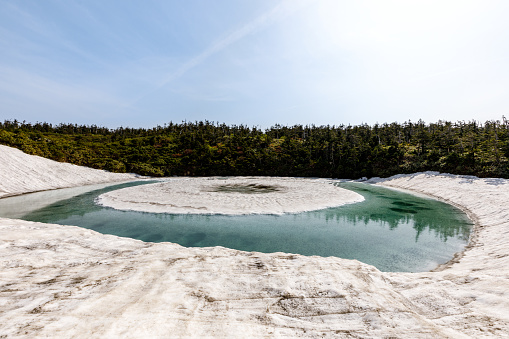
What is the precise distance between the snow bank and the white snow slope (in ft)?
149

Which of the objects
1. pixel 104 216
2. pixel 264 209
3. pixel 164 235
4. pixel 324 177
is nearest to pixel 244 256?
pixel 164 235

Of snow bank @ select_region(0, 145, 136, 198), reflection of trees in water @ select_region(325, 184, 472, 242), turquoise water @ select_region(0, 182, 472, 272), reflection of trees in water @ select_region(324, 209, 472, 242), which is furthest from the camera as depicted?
snow bank @ select_region(0, 145, 136, 198)

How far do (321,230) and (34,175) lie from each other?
202 ft

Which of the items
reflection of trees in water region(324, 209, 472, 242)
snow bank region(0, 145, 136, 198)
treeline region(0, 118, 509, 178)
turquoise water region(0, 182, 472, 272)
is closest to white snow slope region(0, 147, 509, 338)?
turquoise water region(0, 182, 472, 272)

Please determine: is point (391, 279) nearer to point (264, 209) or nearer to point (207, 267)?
point (207, 267)

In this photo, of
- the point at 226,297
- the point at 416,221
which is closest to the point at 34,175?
the point at 226,297

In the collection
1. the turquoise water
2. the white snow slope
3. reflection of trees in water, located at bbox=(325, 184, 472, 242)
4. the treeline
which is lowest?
the turquoise water

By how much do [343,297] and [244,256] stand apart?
5.33 m

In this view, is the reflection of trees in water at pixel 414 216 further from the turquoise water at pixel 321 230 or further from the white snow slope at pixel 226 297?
the white snow slope at pixel 226 297

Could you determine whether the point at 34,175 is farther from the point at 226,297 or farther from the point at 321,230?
the point at 226,297

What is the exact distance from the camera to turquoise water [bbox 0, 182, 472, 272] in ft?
49.5

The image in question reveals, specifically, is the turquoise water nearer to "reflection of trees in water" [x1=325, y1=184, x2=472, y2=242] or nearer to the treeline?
"reflection of trees in water" [x1=325, y1=184, x2=472, y2=242]

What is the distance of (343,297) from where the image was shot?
6719mm

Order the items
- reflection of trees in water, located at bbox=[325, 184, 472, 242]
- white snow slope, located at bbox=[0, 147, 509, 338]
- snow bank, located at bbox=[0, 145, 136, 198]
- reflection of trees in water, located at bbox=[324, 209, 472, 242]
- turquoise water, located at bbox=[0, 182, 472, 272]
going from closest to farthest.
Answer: white snow slope, located at bbox=[0, 147, 509, 338], turquoise water, located at bbox=[0, 182, 472, 272], reflection of trees in water, located at bbox=[324, 209, 472, 242], reflection of trees in water, located at bbox=[325, 184, 472, 242], snow bank, located at bbox=[0, 145, 136, 198]
